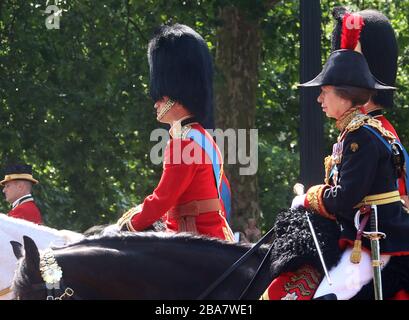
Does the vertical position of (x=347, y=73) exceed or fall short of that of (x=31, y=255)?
it exceeds it

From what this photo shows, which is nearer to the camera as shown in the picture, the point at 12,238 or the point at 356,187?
the point at 356,187

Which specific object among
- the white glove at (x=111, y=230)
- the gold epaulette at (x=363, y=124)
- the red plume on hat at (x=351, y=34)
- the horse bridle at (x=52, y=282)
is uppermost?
the red plume on hat at (x=351, y=34)

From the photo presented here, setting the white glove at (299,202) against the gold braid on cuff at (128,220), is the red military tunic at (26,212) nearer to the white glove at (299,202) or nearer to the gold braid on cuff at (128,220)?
the gold braid on cuff at (128,220)

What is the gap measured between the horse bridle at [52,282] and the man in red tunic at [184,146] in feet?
3.21

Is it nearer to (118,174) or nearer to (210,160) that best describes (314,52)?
(210,160)

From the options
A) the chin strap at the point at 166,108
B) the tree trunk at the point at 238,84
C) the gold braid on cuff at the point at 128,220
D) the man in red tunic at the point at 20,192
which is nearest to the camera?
the gold braid on cuff at the point at 128,220

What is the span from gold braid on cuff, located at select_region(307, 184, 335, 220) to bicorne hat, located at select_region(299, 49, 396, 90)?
1.50ft

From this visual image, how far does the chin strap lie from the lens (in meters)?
6.29

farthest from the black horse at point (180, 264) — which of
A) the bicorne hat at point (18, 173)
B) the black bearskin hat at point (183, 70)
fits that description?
the bicorne hat at point (18, 173)

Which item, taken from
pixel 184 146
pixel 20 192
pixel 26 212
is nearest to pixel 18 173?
pixel 20 192

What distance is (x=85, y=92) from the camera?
45.5 feet

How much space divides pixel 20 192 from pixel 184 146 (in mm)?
4676

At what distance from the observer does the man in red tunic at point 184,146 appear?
5691mm

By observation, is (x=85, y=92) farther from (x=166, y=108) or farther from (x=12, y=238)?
(x=12, y=238)
